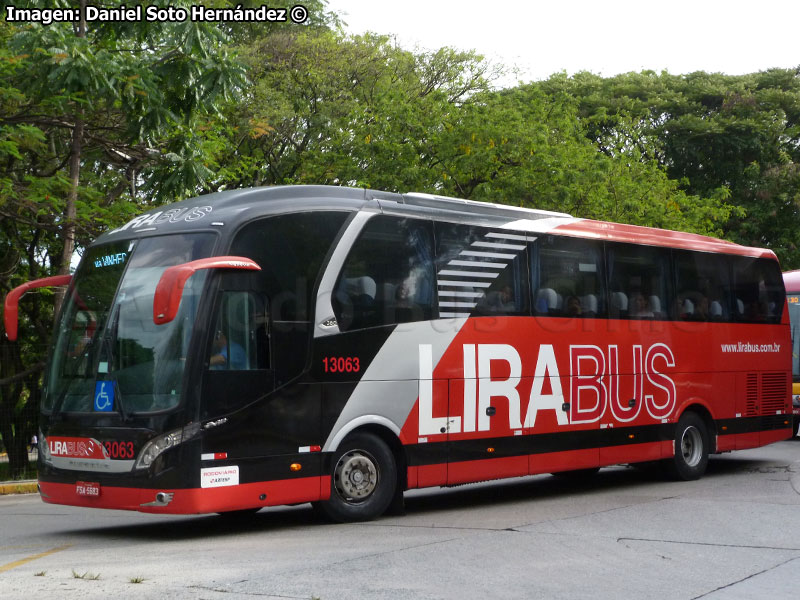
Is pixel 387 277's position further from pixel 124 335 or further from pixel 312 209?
pixel 124 335

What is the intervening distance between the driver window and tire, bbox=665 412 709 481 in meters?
7.40

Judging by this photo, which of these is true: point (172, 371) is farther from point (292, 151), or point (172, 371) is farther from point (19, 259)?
point (292, 151)

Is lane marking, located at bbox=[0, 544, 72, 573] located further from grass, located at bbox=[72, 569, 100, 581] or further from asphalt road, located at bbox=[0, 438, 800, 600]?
grass, located at bbox=[72, 569, 100, 581]

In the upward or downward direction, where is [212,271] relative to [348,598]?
upward

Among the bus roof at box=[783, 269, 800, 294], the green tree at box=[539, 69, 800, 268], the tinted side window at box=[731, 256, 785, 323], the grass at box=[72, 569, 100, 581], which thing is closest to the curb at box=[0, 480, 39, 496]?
the grass at box=[72, 569, 100, 581]

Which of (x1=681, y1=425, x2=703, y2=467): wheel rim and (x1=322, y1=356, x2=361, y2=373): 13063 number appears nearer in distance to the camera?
(x1=322, y1=356, x2=361, y2=373): 13063 number

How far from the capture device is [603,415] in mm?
14148

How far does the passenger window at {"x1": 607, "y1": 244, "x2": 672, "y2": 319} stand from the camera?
14523 mm

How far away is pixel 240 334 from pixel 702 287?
839 cm

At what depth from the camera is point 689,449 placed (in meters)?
15.8

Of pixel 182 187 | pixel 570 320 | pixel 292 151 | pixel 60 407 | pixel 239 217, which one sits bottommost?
pixel 60 407

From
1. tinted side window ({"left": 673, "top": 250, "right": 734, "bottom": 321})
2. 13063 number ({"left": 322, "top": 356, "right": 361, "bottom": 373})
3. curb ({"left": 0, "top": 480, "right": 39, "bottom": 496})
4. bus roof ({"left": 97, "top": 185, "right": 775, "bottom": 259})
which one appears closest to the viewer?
bus roof ({"left": 97, "top": 185, "right": 775, "bottom": 259})

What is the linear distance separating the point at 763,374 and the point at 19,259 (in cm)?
1475

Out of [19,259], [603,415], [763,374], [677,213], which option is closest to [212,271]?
[603,415]
